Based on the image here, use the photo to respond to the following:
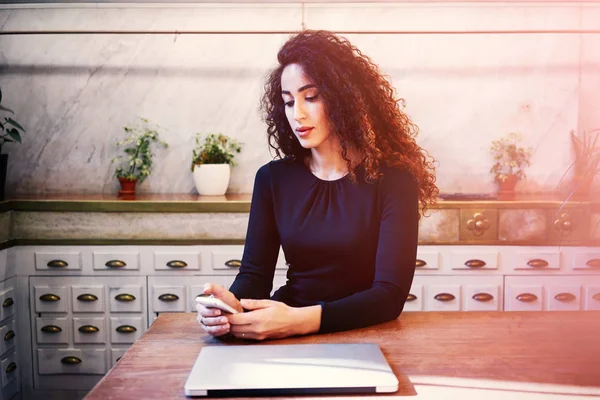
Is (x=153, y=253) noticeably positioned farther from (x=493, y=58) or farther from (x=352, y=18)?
(x=493, y=58)

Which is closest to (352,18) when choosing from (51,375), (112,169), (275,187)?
(112,169)

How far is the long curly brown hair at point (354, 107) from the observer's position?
158cm

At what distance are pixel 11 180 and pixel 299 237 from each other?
2.46 meters

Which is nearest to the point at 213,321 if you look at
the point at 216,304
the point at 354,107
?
the point at 216,304

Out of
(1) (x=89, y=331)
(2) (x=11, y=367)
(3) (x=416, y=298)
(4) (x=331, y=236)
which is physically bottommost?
(2) (x=11, y=367)

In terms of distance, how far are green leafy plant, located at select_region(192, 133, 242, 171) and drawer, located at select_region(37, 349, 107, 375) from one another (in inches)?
43.0

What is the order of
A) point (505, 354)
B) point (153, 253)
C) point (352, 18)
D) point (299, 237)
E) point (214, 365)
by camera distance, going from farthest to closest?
point (352, 18) → point (153, 253) → point (299, 237) → point (505, 354) → point (214, 365)

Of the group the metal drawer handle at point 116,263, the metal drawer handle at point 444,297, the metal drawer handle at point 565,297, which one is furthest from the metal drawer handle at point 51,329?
the metal drawer handle at point 565,297

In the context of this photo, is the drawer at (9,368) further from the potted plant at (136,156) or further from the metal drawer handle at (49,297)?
the potted plant at (136,156)

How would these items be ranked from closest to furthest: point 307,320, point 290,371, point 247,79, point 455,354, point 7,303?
point 290,371
point 455,354
point 307,320
point 7,303
point 247,79

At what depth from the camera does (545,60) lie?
331 cm

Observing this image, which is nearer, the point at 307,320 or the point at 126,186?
the point at 307,320

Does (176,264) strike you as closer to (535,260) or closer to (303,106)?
(303,106)

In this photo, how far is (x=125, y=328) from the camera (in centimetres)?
278
